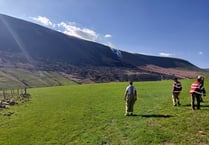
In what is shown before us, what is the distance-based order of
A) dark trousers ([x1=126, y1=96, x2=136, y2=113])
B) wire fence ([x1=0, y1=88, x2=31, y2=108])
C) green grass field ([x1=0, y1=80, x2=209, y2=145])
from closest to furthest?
green grass field ([x1=0, y1=80, x2=209, y2=145]), dark trousers ([x1=126, y1=96, x2=136, y2=113]), wire fence ([x1=0, y1=88, x2=31, y2=108])

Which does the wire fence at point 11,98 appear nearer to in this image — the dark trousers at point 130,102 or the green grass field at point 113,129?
the green grass field at point 113,129

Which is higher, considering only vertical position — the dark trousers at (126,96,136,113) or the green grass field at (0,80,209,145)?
the dark trousers at (126,96,136,113)

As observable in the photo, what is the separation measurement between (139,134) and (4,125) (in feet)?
47.8

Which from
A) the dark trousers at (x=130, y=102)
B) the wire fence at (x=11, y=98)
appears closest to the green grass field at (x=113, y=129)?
the dark trousers at (x=130, y=102)

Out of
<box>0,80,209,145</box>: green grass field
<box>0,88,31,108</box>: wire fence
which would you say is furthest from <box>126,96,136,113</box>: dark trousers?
<box>0,88,31,108</box>: wire fence

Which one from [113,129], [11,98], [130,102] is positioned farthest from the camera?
[11,98]

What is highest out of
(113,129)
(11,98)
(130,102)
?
(130,102)

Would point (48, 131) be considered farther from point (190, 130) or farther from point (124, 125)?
point (190, 130)

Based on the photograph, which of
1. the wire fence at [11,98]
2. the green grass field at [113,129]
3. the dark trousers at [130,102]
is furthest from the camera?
the wire fence at [11,98]

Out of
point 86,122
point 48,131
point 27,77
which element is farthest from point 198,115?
point 27,77

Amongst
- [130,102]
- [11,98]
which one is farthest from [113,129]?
[11,98]

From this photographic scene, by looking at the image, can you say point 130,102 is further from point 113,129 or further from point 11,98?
point 11,98

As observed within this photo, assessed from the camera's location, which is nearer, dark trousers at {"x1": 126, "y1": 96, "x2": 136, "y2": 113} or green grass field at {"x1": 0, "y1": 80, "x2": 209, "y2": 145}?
green grass field at {"x1": 0, "y1": 80, "x2": 209, "y2": 145}

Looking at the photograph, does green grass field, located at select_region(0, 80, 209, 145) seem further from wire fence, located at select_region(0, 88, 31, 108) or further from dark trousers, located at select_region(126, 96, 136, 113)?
wire fence, located at select_region(0, 88, 31, 108)
